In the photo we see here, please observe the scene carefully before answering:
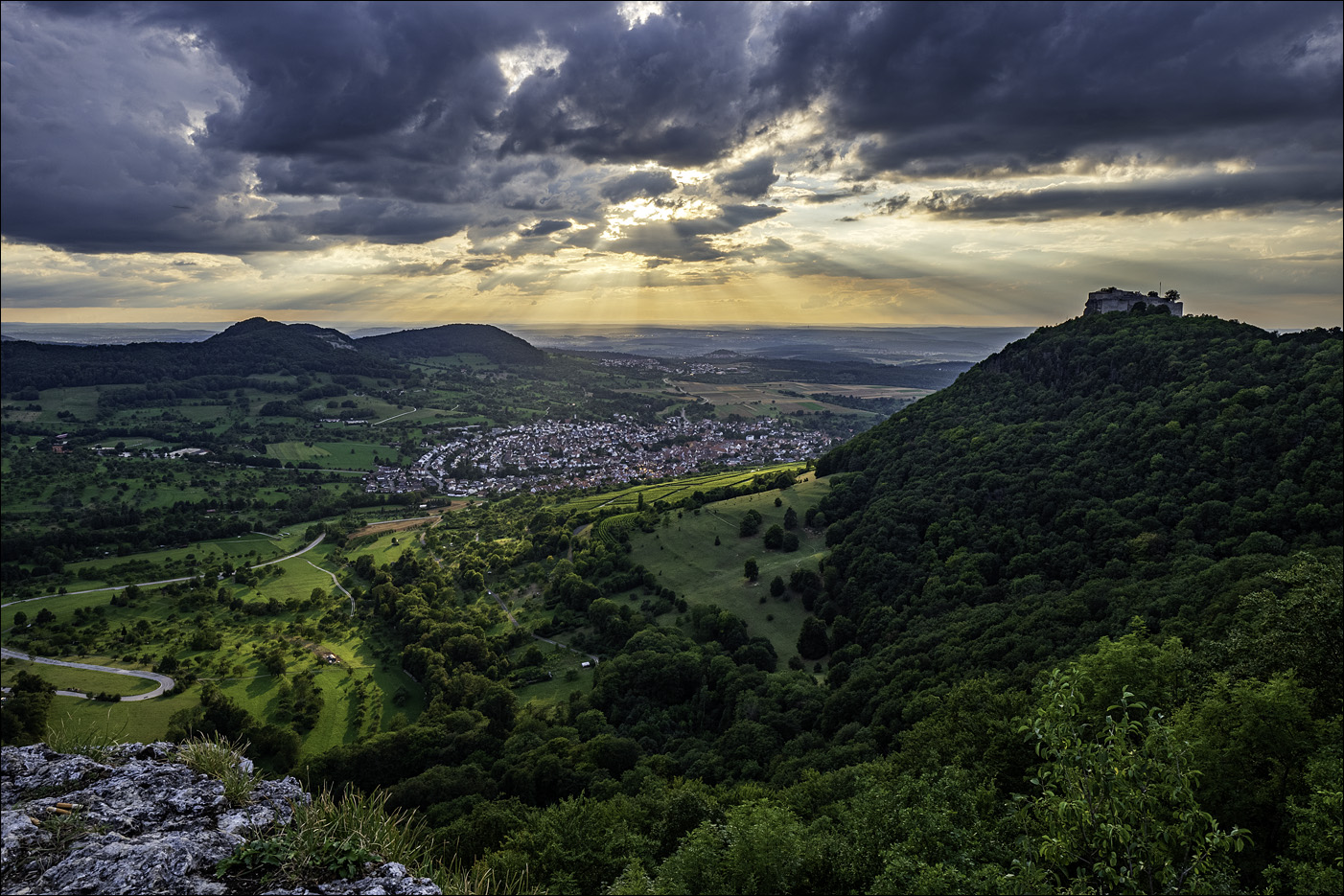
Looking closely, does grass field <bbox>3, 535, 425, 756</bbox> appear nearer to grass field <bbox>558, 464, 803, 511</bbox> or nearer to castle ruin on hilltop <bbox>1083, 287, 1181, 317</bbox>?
grass field <bbox>558, 464, 803, 511</bbox>

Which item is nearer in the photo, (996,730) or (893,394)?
(996,730)

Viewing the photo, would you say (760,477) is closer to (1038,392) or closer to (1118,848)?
(1038,392)

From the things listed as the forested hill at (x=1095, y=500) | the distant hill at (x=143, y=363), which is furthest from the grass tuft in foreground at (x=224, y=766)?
the distant hill at (x=143, y=363)

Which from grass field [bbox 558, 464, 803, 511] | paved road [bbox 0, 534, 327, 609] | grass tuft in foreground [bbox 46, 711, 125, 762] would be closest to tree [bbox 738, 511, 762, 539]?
grass field [bbox 558, 464, 803, 511]

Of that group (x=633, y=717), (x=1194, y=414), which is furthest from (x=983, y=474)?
(x=633, y=717)

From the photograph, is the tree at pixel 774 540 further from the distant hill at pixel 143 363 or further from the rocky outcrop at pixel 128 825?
the distant hill at pixel 143 363

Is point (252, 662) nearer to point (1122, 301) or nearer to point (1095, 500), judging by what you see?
point (1095, 500)
